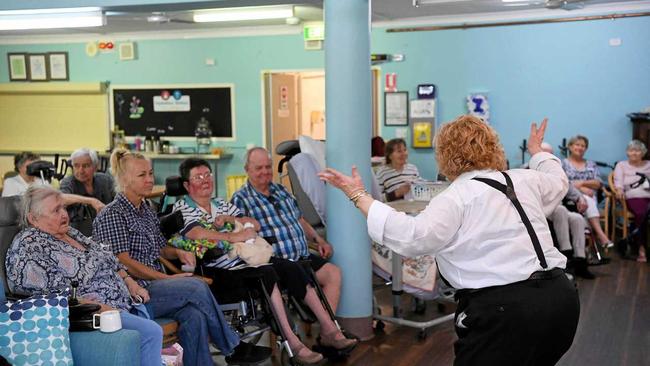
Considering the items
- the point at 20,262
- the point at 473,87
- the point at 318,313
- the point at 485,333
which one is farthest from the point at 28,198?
the point at 473,87

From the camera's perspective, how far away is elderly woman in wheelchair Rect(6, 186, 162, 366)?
3.58 meters

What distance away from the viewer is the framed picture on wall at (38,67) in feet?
38.2

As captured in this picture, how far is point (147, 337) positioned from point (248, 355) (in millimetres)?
1007

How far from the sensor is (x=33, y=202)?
3.72 meters

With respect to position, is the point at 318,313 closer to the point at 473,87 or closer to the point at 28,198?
the point at 28,198

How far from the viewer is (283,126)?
11.3 m

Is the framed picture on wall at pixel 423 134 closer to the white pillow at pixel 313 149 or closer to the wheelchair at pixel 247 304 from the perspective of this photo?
the white pillow at pixel 313 149

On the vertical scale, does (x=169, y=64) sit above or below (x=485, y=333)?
above

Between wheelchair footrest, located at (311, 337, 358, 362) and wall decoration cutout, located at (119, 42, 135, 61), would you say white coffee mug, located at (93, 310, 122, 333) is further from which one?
wall decoration cutout, located at (119, 42, 135, 61)

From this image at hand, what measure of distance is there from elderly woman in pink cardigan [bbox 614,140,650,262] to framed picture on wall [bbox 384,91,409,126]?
2.70 m

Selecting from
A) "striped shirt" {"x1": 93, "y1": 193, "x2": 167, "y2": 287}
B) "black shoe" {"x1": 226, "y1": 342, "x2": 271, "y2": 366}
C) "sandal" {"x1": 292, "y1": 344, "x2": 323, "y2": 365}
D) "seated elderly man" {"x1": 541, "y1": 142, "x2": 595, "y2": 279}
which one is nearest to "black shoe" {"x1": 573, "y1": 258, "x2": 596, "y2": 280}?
"seated elderly man" {"x1": 541, "y1": 142, "x2": 595, "y2": 279}

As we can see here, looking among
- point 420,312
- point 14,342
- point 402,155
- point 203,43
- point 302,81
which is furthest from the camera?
point 302,81

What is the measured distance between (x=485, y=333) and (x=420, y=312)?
329 cm

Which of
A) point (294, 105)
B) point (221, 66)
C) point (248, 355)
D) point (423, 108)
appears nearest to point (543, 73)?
point (423, 108)
